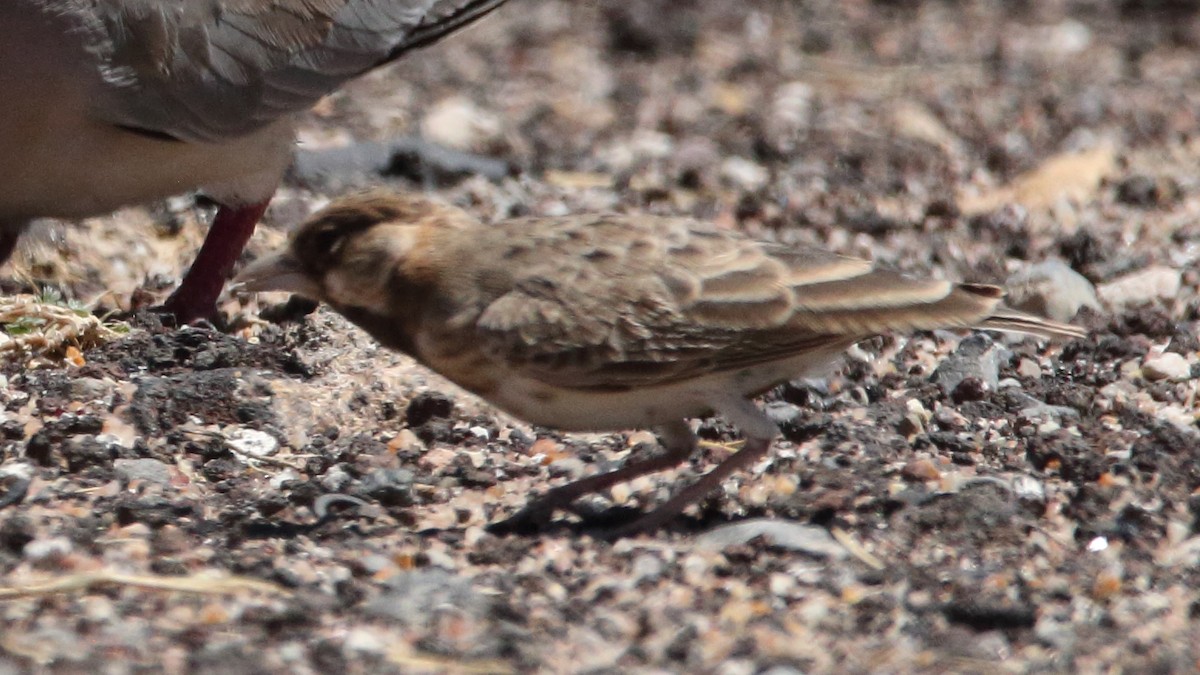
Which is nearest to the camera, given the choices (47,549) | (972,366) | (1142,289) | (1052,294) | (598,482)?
(47,549)

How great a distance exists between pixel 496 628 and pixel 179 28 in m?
3.02

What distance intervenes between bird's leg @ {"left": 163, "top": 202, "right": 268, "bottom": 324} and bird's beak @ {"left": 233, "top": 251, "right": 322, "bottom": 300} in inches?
63.8

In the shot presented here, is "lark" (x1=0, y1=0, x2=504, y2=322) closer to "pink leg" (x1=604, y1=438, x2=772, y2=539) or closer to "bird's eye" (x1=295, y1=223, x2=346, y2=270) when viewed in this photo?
"bird's eye" (x1=295, y1=223, x2=346, y2=270)

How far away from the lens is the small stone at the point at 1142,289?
6668 mm

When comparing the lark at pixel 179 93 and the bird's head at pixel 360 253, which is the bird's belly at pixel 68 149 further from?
the bird's head at pixel 360 253

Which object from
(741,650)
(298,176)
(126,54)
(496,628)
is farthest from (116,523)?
(298,176)

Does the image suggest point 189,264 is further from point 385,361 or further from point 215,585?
point 215,585

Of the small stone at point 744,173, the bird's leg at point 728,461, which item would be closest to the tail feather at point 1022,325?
the bird's leg at point 728,461

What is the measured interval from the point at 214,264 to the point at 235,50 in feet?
2.52

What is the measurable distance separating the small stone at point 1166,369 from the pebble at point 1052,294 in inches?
22.3

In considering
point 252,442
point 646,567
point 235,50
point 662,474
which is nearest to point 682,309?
point 646,567

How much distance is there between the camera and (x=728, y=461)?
4.76 meters

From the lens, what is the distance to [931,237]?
7605mm

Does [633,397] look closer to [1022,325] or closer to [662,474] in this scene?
[662,474]
